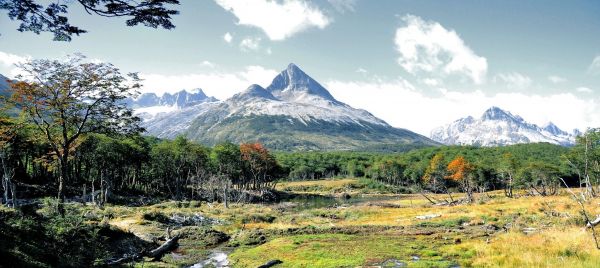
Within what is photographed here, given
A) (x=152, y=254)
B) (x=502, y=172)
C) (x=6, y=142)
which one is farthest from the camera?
(x=502, y=172)

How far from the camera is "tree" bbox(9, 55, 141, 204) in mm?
29141

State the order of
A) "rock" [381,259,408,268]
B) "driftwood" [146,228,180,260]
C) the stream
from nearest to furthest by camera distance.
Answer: "rock" [381,259,408,268], the stream, "driftwood" [146,228,180,260]

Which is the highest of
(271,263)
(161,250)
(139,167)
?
(139,167)

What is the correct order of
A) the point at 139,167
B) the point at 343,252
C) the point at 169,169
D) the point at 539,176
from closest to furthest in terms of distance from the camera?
the point at 343,252, the point at 169,169, the point at 139,167, the point at 539,176

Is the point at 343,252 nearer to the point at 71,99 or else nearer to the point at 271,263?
the point at 271,263

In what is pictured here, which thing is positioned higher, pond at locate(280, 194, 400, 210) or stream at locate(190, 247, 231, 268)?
stream at locate(190, 247, 231, 268)

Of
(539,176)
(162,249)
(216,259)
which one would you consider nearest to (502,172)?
(539,176)

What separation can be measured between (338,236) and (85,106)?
85.9 ft

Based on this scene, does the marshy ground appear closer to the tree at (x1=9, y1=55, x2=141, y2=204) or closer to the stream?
the stream

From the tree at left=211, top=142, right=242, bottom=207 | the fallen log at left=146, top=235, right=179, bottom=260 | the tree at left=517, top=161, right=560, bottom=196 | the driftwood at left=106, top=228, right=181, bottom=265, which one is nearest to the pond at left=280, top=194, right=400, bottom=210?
the tree at left=211, top=142, right=242, bottom=207

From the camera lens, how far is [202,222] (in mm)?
53125

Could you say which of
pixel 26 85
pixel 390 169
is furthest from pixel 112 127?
pixel 390 169

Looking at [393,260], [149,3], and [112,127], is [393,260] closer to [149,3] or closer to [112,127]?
[149,3]

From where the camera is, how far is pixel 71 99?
3027 centimetres
